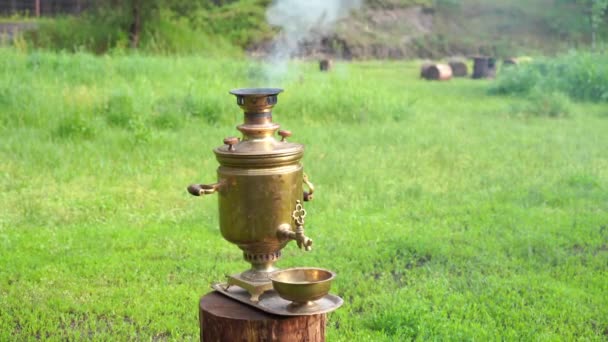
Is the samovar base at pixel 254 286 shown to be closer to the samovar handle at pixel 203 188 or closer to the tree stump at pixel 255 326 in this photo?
the tree stump at pixel 255 326

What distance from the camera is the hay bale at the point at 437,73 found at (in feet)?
60.3

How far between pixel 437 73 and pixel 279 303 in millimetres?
15333

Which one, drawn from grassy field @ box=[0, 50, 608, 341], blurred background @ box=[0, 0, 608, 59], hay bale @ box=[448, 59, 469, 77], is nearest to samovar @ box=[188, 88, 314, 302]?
grassy field @ box=[0, 50, 608, 341]

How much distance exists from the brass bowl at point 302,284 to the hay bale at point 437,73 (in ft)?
50.0

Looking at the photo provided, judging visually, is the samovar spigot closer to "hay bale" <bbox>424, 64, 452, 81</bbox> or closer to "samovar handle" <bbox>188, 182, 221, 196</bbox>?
"samovar handle" <bbox>188, 182, 221, 196</bbox>

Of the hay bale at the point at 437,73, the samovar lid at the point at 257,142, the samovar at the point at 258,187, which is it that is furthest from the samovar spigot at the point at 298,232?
the hay bale at the point at 437,73

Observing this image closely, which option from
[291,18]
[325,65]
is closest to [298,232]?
[291,18]

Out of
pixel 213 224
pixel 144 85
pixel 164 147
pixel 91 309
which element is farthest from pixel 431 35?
pixel 91 309

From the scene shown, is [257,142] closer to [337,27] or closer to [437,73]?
[437,73]

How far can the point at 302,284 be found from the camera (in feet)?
11.0

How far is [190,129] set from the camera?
10.5 metres

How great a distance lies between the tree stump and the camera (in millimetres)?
3459

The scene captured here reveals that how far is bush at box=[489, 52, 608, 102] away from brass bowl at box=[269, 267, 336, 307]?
38.9 feet

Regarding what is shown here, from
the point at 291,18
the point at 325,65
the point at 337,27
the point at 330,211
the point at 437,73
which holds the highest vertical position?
the point at 337,27
